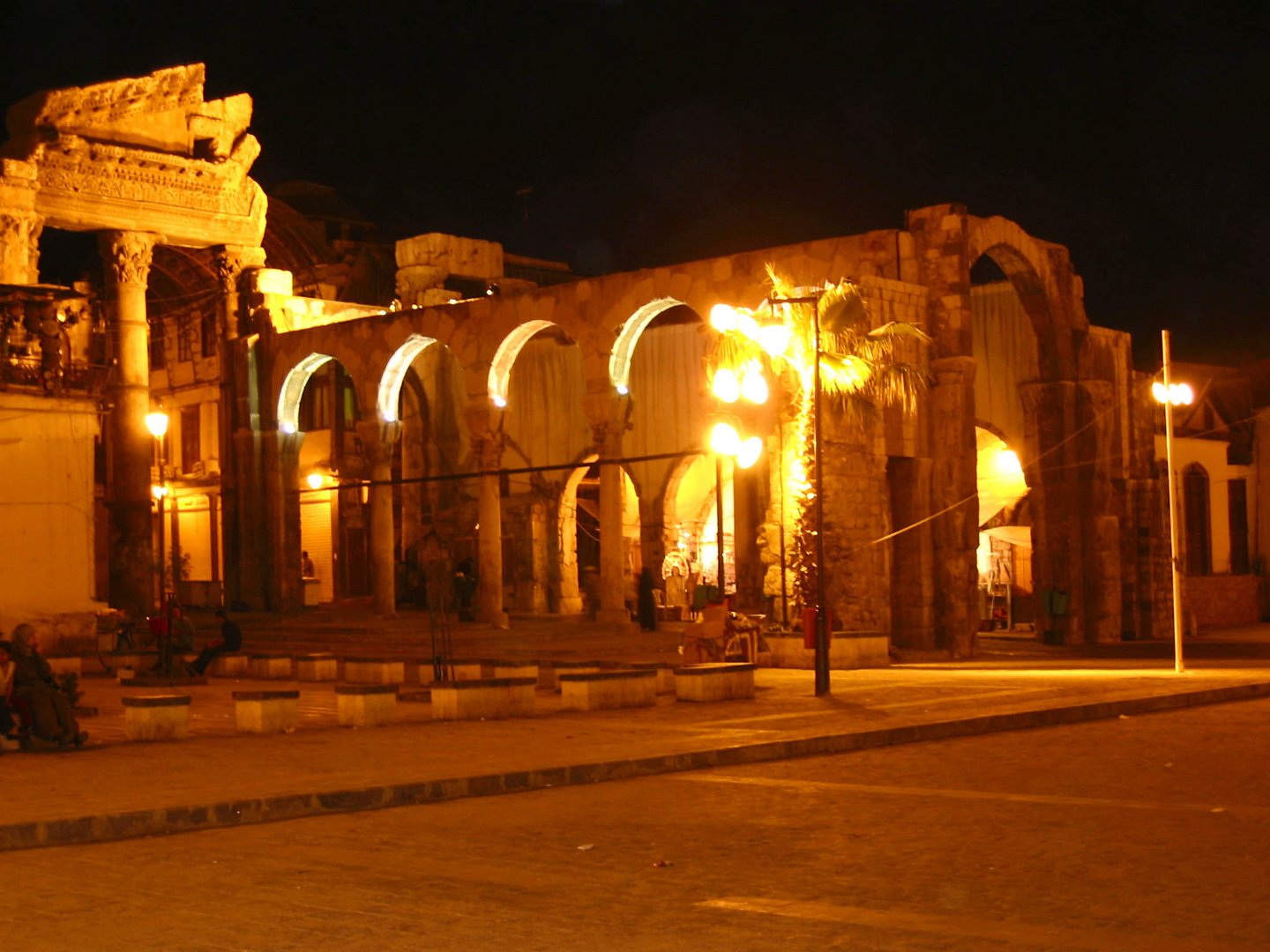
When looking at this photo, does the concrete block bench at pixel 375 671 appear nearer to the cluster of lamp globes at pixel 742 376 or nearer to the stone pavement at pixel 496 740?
the stone pavement at pixel 496 740

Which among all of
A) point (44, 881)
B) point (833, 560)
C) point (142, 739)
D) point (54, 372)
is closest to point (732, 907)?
point (44, 881)

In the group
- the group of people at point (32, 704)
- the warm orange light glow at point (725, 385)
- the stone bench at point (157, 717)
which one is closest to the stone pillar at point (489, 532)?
the warm orange light glow at point (725, 385)

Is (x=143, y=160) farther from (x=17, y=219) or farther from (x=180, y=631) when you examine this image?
(x=180, y=631)

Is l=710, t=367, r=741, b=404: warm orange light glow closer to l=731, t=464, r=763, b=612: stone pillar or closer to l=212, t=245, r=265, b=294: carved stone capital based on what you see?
l=731, t=464, r=763, b=612: stone pillar

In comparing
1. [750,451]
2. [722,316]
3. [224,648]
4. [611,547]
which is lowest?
[224,648]

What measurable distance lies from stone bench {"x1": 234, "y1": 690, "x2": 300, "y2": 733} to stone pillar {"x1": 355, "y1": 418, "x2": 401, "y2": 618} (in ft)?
59.1

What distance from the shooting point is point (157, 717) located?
1463 cm

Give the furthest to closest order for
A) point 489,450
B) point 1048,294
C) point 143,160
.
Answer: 1. point 143,160
2. point 489,450
3. point 1048,294

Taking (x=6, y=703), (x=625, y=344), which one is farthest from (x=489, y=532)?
(x=6, y=703)

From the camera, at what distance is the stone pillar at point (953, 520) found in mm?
27094

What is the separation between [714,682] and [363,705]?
4.14m

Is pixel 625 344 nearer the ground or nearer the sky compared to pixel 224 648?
nearer the sky

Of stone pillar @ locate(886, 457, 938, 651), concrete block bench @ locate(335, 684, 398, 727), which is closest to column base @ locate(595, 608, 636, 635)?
stone pillar @ locate(886, 457, 938, 651)

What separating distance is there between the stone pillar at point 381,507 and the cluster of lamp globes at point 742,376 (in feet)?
37.3
